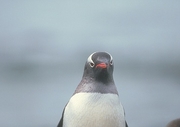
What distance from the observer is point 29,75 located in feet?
18.2

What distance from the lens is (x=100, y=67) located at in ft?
6.98

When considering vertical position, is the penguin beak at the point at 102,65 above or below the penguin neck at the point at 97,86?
above

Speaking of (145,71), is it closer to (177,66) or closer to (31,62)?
(177,66)

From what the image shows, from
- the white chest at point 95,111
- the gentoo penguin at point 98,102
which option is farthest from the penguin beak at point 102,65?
the white chest at point 95,111

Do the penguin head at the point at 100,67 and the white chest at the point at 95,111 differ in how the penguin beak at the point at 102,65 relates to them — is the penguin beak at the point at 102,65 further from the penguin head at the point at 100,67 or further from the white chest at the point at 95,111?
the white chest at the point at 95,111

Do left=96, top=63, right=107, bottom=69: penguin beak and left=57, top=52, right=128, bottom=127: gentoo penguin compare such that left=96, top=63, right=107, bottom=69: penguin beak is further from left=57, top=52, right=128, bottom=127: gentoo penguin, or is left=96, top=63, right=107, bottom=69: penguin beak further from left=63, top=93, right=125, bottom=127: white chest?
Answer: left=63, top=93, right=125, bottom=127: white chest

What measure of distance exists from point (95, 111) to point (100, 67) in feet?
0.63

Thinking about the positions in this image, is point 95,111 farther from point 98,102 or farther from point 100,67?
point 100,67

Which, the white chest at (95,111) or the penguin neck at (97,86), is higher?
the penguin neck at (97,86)

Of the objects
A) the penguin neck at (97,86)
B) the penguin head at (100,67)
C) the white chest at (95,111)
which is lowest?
the white chest at (95,111)

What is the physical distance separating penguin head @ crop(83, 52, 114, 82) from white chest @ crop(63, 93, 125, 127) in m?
0.08

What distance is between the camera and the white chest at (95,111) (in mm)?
2148

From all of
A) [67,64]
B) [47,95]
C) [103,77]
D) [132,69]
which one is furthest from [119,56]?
[103,77]

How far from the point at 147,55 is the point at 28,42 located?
136 cm
